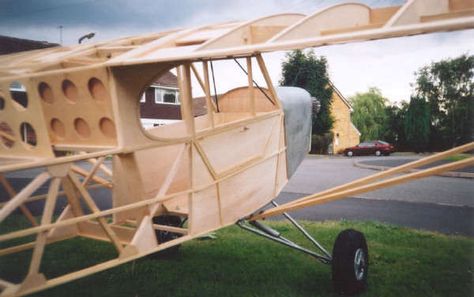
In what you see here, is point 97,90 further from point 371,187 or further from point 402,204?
point 402,204

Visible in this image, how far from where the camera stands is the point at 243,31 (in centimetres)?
404

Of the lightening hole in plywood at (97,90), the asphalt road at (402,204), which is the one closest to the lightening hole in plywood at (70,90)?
the lightening hole in plywood at (97,90)

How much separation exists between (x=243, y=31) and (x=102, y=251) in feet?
15.0

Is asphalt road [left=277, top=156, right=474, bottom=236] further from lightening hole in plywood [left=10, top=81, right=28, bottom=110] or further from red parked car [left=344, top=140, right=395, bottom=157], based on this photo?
red parked car [left=344, top=140, right=395, bottom=157]

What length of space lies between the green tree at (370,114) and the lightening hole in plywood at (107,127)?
19.2m

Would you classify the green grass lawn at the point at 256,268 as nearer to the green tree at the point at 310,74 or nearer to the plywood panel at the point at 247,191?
the plywood panel at the point at 247,191

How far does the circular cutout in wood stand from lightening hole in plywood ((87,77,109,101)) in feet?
1.98

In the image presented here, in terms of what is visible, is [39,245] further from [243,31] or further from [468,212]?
[468,212]

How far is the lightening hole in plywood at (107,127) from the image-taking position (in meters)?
3.91

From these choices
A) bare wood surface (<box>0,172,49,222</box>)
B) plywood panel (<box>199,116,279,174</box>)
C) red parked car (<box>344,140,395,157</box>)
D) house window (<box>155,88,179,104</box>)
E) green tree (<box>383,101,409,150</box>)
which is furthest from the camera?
house window (<box>155,88,179,104</box>)

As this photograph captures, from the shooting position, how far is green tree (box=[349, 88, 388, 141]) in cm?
2566

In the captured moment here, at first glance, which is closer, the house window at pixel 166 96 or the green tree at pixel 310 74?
the green tree at pixel 310 74

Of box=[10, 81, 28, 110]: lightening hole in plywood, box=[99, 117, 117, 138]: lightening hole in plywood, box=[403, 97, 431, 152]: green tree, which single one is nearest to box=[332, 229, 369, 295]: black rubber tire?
box=[99, 117, 117, 138]: lightening hole in plywood

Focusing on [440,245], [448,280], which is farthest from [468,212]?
[448,280]
